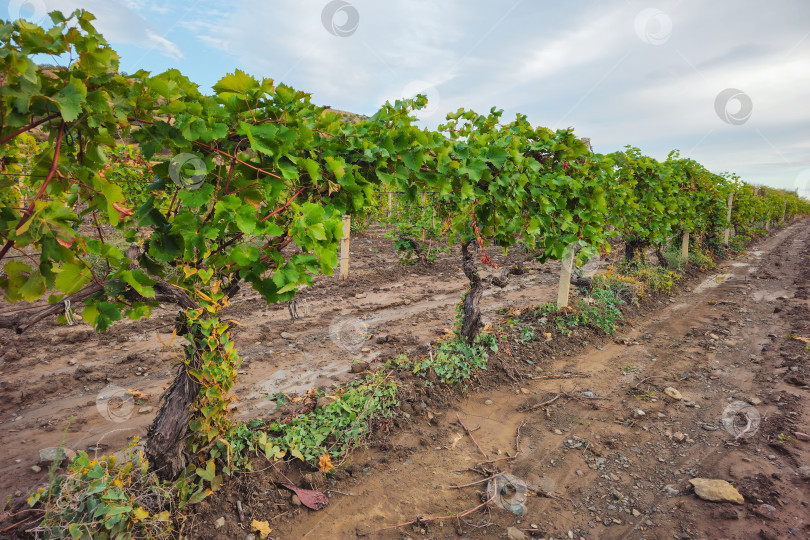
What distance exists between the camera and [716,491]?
3.02 meters

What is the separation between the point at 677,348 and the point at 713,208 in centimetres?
949

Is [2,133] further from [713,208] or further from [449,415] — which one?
[713,208]

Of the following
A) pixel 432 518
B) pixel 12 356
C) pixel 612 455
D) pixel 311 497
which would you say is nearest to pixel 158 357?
pixel 12 356

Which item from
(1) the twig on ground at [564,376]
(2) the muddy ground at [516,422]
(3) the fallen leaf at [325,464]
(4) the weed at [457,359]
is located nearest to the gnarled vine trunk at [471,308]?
(4) the weed at [457,359]

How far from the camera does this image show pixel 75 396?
4.50m

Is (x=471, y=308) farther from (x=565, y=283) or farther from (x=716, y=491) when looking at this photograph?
(x=716, y=491)

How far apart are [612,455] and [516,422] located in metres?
0.87

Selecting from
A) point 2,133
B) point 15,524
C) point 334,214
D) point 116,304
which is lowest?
point 15,524

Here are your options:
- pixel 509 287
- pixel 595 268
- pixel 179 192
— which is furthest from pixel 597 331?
pixel 179 192

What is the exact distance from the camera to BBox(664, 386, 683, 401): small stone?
458cm

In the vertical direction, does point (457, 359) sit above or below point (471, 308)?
below

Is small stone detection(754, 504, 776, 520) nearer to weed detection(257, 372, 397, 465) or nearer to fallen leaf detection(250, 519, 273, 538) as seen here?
weed detection(257, 372, 397, 465)

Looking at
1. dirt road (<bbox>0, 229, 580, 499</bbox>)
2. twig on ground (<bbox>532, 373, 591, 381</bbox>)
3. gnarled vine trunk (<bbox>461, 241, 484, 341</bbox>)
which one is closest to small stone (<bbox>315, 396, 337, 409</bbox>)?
dirt road (<bbox>0, 229, 580, 499</bbox>)

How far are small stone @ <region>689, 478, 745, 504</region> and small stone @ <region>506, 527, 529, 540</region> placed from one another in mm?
1414
